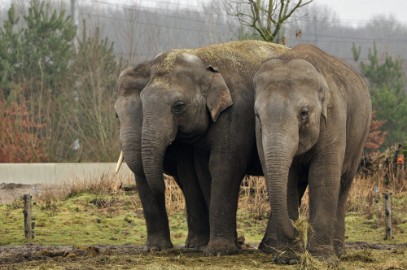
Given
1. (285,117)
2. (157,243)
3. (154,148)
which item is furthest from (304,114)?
(157,243)

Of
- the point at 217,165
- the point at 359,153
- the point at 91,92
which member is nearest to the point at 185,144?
the point at 217,165

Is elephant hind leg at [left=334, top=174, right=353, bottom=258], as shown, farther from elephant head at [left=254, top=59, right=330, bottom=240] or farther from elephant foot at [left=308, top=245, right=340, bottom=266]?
elephant head at [left=254, top=59, right=330, bottom=240]

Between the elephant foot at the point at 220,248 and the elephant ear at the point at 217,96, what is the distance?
68.6 inches

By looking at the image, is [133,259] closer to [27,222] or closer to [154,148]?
[154,148]

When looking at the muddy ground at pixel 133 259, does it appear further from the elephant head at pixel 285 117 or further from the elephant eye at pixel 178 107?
the elephant eye at pixel 178 107

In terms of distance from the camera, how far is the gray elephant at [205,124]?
53.5 feet

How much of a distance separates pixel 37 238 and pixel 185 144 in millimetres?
4113

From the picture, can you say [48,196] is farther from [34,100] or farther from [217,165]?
[34,100]

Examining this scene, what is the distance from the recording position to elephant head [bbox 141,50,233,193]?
53.1ft

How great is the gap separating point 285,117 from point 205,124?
253cm

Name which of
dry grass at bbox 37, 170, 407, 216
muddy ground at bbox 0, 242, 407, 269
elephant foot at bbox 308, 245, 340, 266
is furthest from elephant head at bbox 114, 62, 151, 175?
dry grass at bbox 37, 170, 407, 216

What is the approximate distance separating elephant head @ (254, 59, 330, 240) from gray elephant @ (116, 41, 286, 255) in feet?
5.12

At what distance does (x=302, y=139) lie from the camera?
48.4ft

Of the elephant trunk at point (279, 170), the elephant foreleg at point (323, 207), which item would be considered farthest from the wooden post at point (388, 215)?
the elephant trunk at point (279, 170)
